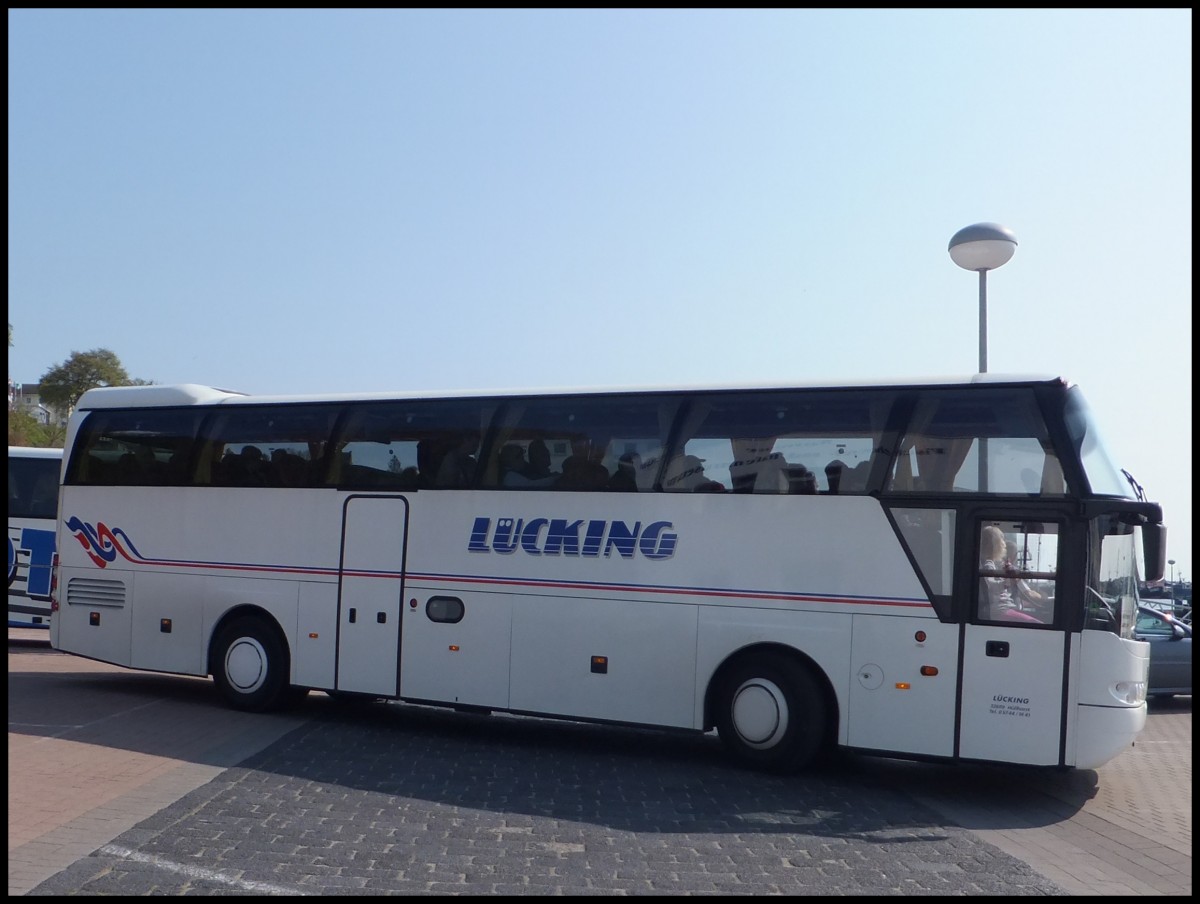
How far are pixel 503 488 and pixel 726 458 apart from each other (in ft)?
8.07

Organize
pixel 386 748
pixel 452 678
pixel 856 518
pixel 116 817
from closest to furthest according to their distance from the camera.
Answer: pixel 116 817
pixel 856 518
pixel 386 748
pixel 452 678

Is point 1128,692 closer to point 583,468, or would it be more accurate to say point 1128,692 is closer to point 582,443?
point 583,468

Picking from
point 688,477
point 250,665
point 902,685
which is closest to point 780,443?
point 688,477

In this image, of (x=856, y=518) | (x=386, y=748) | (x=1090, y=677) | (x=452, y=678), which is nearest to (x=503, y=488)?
(x=452, y=678)

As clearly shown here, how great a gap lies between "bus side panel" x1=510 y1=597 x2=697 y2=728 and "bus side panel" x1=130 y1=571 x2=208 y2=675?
4.27m

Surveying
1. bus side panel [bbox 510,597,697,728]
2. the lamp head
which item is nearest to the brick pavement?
bus side panel [bbox 510,597,697,728]

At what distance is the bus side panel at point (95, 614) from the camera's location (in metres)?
14.0

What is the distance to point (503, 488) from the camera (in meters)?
11.9

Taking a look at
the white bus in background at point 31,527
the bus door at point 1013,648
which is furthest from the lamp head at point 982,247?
the white bus in background at point 31,527

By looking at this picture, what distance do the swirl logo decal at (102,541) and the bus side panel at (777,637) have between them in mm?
7318

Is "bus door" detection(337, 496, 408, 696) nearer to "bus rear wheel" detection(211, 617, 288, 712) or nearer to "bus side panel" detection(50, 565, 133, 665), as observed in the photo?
"bus rear wheel" detection(211, 617, 288, 712)

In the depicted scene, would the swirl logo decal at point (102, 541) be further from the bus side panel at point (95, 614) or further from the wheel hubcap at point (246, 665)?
the wheel hubcap at point (246, 665)

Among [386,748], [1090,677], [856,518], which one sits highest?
[856,518]

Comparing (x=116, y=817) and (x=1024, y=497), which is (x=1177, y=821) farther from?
(x=116, y=817)
